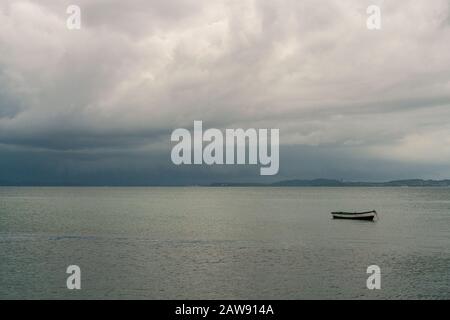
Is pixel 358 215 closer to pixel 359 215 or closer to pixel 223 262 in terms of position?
pixel 359 215

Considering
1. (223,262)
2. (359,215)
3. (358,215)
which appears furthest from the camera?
(358,215)

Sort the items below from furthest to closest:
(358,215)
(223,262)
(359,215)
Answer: (358,215) < (359,215) < (223,262)

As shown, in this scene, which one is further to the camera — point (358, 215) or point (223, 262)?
point (358, 215)

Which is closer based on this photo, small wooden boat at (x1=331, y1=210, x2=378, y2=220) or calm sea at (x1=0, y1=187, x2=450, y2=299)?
Result: calm sea at (x1=0, y1=187, x2=450, y2=299)

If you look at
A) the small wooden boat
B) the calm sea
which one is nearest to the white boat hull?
the small wooden boat

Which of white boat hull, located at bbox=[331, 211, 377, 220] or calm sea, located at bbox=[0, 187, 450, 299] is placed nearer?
calm sea, located at bbox=[0, 187, 450, 299]

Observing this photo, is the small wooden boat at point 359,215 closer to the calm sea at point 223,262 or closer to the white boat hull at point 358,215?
the white boat hull at point 358,215

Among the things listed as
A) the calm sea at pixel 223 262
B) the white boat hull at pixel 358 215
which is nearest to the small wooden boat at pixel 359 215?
the white boat hull at pixel 358 215

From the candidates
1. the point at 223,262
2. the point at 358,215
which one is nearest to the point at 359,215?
the point at 358,215

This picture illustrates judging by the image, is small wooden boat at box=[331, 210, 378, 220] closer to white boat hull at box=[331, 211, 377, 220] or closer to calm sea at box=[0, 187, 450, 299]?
white boat hull at box=[331, 211, 377, 220]

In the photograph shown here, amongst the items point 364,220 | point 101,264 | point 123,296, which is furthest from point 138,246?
point 364,220

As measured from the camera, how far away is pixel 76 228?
10169 centimetres
